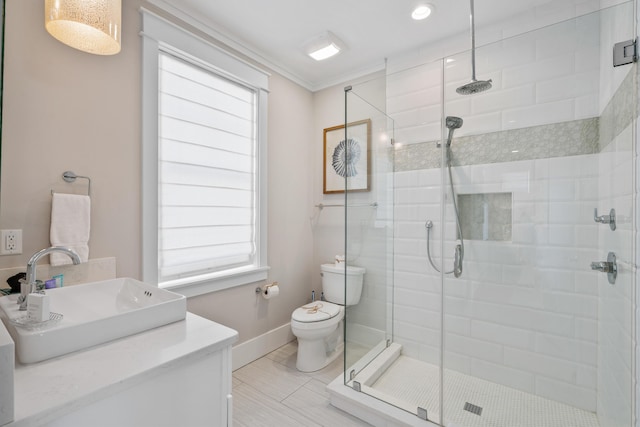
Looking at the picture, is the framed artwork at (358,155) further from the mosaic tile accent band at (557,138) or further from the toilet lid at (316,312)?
the toilet lid at (316,312)

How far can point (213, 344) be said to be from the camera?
42.0 inches

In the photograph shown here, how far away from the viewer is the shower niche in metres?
1.79

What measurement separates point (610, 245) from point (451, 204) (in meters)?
0.79

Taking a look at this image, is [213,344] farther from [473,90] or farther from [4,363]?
[473,90]

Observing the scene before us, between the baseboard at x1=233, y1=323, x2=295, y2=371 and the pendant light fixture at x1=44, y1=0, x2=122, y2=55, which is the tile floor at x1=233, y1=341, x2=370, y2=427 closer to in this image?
the baseboard at x1=233, y1=323, x2=295, y2=371

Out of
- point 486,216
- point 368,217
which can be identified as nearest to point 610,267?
point 486,216

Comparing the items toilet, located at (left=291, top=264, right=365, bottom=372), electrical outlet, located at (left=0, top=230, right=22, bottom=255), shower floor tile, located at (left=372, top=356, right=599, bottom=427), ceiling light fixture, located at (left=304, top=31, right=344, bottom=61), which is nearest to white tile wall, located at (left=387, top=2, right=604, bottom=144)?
ceiling light fixture, located at (left=304, top=31, right=344, bottom=61)

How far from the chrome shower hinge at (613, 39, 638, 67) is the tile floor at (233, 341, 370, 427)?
7.22 ft

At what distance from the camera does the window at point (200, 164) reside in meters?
1.86

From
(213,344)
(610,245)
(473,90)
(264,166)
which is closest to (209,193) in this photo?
(264,166)

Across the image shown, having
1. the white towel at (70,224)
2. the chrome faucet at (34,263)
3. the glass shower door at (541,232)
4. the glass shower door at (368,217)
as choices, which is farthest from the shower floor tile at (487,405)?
the white towel at (70,224)

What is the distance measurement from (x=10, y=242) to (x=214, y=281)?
1.10 metres

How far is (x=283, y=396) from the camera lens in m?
1.97

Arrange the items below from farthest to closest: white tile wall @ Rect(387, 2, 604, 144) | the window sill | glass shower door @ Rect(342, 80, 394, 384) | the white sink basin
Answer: glass shower door @ Rect(342, 80, 394, 384) → the window sill → white tile wall @ Rect(387, 2, 604, 144) → the white sink basin
